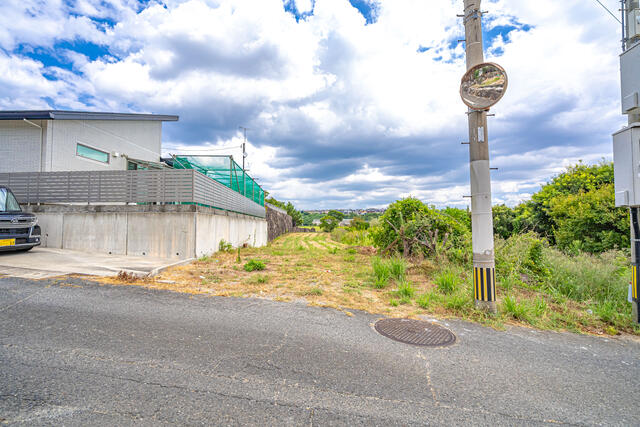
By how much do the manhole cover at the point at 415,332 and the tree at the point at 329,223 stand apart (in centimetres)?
4465

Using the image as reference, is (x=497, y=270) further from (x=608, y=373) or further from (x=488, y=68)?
(x=488, y=68)

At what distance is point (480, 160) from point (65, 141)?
1501 centimetres

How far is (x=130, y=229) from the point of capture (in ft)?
30.6

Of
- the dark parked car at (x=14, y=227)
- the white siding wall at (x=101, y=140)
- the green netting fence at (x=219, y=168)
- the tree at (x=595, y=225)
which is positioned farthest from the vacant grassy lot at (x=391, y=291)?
the white siding wall at (x=101, y=140)

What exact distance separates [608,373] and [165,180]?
1044 cm

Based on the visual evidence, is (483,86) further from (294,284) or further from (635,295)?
(294,284)

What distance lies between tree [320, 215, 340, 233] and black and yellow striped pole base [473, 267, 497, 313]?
4424 cm

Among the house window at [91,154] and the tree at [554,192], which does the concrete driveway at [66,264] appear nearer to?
the house window at [91,154]

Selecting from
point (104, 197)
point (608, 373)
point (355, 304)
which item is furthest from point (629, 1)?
point (104, 197)

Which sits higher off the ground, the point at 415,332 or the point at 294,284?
the point at 294,284

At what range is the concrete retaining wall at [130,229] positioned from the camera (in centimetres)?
911

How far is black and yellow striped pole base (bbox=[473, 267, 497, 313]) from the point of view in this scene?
14.9ft

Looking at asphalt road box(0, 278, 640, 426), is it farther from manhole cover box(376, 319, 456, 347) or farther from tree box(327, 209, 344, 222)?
tree box(327, 209, 344, 222)

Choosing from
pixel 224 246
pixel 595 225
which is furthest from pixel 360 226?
pixel 224 246
